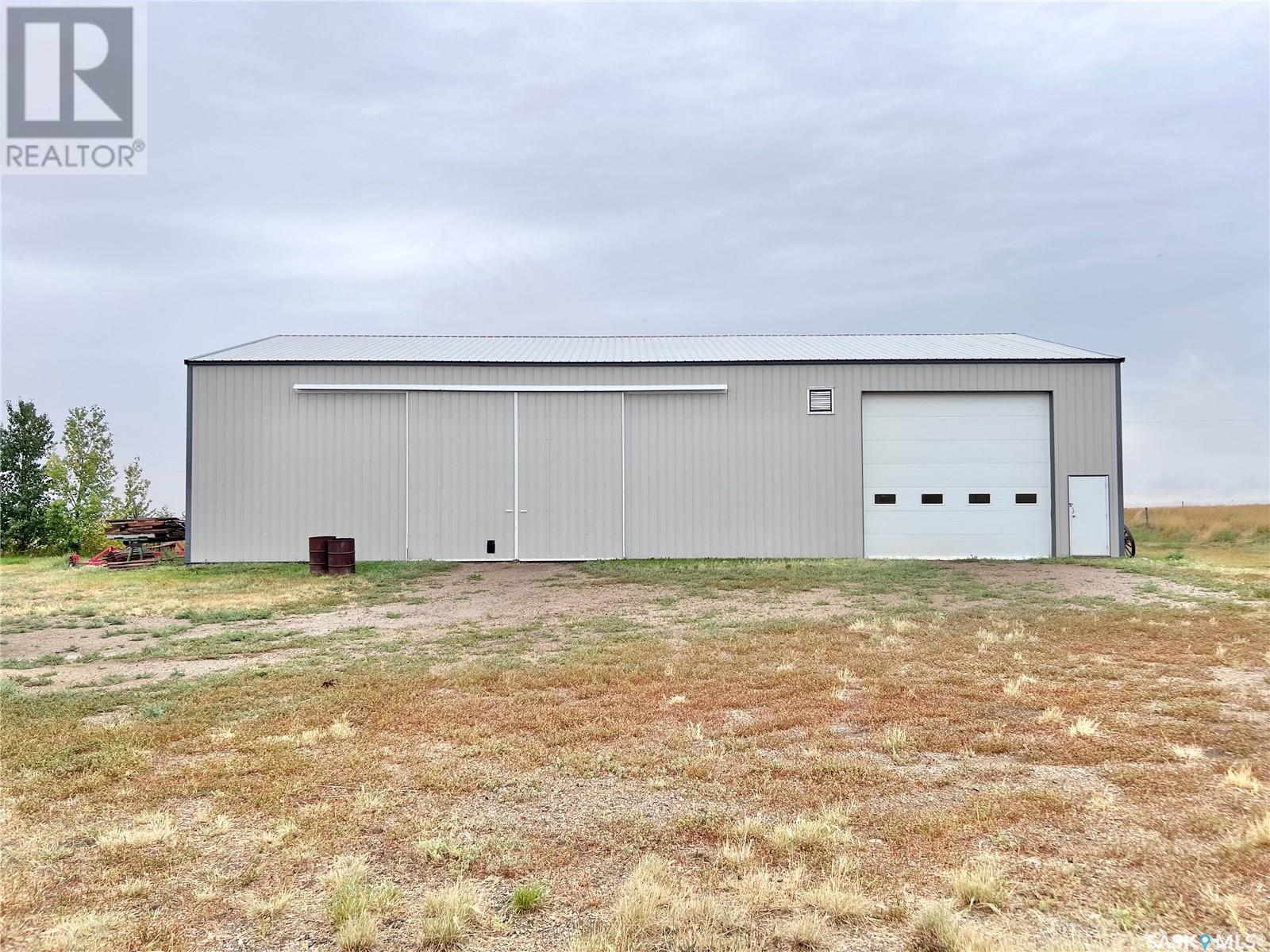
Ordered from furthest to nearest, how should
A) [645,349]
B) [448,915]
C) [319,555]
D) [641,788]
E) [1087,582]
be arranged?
1. [645,349]
2. [319,555]
3. [1087,582]
4. [641,788]
5. [448,915]

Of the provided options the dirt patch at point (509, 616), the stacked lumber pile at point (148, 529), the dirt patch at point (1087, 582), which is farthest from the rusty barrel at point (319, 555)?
the dirt patch at point (1087, 582)

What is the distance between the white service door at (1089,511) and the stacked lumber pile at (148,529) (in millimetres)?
23272

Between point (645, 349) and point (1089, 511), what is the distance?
12.0 meters

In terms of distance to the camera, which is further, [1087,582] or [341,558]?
[341,558]

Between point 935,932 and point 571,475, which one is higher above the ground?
point 571,475

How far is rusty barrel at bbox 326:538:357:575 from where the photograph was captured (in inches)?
704

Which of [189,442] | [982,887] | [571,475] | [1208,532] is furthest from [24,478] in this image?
[1208,532]

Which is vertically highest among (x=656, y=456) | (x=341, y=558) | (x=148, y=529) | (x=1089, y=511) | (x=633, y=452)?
(x=633, y=452)

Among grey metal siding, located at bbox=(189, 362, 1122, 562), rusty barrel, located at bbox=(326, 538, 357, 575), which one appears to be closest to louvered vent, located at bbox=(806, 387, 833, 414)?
grey metal siding, located at bbox=(189, 362, 1122, 562)

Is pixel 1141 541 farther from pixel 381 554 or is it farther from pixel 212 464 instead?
pixel 212 464

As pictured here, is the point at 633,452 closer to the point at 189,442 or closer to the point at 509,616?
the point at 509,616

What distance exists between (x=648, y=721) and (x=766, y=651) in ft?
10.5

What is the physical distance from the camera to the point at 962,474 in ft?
67.9

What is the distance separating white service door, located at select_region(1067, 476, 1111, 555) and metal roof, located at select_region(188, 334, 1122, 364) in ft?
10.1
